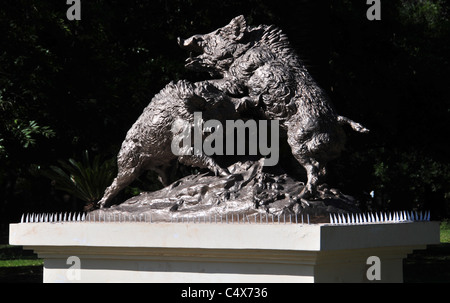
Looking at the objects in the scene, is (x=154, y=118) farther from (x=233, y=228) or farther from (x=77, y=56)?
(x=77, y=56)

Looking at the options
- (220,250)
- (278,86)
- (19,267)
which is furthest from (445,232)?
(220,250)

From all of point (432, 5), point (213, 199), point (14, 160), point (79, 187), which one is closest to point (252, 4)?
point (14, 160)

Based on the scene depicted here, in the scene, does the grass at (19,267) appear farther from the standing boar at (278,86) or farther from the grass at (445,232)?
the grass at (445,232)

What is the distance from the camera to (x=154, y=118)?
679 centimetres

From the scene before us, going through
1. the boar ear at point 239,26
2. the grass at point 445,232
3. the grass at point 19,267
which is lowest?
the grass at point 19,267

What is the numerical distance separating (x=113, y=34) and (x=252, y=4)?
7.70 ft

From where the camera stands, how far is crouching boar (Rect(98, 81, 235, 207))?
21.8 ft

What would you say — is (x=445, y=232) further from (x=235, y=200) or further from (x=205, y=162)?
(x=235, y=200)

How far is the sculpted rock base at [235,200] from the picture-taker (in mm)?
5945

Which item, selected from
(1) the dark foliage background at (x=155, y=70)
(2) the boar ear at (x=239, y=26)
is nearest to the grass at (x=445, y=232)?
(1) the dark foliage background at (x=155, y=70)

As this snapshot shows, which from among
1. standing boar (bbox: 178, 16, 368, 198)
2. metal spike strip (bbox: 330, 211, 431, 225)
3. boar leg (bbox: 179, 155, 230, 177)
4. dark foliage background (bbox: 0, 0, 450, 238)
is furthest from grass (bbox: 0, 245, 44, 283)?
metal spike strip (bbox: 330, 211, 431, 225)

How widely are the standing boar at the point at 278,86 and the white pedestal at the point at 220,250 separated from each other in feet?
2.25

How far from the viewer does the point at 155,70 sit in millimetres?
11352

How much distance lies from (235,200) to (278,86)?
3.79 ft
